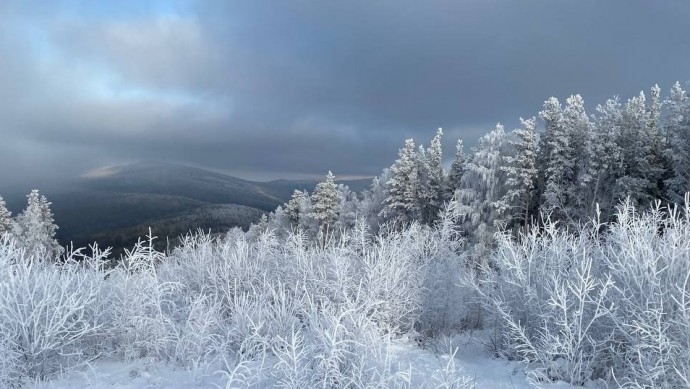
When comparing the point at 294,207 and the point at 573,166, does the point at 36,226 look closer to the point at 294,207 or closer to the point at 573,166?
the point at 294,207

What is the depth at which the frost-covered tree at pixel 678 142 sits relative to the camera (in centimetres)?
2425

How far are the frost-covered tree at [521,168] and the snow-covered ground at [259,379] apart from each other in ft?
66.3

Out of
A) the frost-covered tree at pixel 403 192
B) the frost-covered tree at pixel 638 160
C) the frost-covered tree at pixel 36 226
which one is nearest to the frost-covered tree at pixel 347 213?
the frost-covered tree at pixel 403 192

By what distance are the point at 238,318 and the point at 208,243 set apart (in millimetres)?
6132

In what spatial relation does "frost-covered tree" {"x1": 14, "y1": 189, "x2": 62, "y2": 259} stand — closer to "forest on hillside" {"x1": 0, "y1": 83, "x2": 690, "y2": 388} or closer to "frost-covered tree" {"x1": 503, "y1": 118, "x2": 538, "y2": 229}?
"forest on hillside" {"x1": 0, "y1": 83, "x2": 690, "y2": 388}

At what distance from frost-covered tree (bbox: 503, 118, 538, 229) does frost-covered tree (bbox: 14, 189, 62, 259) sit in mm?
36013

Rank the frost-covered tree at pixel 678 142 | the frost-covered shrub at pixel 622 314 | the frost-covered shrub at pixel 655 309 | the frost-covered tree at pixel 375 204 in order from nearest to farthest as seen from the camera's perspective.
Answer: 1. the frost-covered shrub at pixel 655 309
2. the frost-covered shrub at pixel 622 314
3. the frost-covered tree at pixel 678 142
4. the frost-covered tree at pixel 375 204

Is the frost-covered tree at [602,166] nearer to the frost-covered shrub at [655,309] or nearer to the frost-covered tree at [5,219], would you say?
the frost-covered shrub at [655,309]

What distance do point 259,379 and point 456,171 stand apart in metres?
30.9

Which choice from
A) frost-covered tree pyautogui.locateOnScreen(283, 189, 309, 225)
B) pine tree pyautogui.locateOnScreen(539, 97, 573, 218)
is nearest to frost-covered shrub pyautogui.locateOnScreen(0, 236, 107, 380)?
pine tree pyautogui.locateOnScreen(539, 97, 573, 218)

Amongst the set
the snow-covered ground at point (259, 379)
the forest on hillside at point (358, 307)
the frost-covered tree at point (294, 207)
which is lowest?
the snow-covered ground at point (259, 379)

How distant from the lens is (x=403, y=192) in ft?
112

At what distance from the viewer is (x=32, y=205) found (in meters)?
41.1

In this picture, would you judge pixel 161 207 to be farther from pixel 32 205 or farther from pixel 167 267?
pixel 167 267
